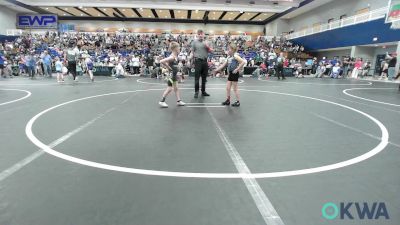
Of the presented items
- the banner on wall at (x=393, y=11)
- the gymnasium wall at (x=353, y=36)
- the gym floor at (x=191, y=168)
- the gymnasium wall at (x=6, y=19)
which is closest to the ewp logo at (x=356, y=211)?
the gym floor at (x=191, y=168)

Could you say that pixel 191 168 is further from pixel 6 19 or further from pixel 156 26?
pixel 156 26

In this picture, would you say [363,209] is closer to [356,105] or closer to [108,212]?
[108,212]

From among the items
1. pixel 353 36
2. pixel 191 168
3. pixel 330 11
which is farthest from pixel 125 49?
pixel 191 168

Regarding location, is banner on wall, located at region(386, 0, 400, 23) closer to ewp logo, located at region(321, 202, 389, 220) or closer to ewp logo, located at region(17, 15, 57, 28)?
ewp logo, located at region(321, 202, 389, 220)

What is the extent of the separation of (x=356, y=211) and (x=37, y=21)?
137 ft

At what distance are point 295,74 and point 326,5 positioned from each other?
14574mm

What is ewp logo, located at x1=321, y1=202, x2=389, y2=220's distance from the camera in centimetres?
212

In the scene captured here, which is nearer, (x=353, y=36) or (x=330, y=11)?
(x=353, y=36)

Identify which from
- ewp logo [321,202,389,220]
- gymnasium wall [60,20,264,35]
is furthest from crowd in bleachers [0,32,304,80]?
ewp logo [321,202,389,220]

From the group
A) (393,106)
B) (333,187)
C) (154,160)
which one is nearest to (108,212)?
(154,160)

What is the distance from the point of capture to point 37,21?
3544 centimetres

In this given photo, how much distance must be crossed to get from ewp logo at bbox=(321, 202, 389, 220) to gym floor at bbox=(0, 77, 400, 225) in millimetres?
38

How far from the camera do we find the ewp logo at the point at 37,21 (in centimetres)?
3384

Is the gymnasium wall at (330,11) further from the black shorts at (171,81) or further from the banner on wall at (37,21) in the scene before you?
the banner on wall at (37,21)
